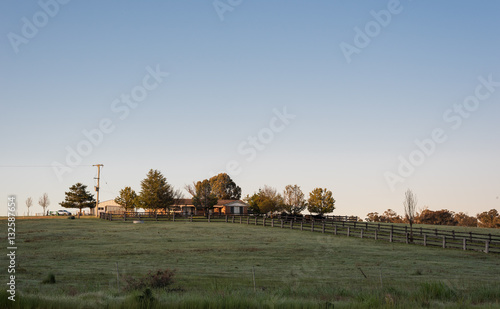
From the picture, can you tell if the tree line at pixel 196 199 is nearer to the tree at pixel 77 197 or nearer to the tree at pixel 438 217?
the tree at pixel 77 197

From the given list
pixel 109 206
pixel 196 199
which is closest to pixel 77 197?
pixel 109 206

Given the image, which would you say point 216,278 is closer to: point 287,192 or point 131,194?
point 287,192

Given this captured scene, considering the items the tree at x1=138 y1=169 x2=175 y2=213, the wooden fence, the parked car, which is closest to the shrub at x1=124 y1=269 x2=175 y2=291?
the wooden fence

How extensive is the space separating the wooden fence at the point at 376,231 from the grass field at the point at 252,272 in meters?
2.35

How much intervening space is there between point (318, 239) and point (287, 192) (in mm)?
57177

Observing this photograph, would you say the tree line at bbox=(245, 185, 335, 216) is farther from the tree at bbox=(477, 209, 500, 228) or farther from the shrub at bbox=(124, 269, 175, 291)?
the shrub at bbox=(124, 269, 175, 291)

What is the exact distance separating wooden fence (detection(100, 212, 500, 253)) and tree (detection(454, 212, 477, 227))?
45.6 m

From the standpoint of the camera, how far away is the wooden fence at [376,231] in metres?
41.7

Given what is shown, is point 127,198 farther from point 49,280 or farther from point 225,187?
point 49,280

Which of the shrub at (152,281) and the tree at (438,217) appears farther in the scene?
the tree at (438,217)

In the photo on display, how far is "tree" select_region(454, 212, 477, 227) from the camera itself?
113162mm

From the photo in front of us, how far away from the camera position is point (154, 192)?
92.7m

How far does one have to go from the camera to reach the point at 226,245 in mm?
39000

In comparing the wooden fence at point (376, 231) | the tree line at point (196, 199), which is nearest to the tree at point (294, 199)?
the tree line at point (196, 199)
